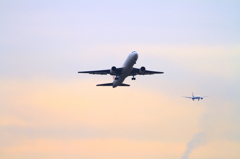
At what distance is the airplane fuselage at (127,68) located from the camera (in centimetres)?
8044

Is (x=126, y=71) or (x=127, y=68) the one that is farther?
(x=126, y=71)

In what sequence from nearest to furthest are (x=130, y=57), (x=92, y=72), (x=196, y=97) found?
(x=130, y=57), (x=92, y=72), (x=196, y=97)

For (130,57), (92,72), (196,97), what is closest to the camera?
(130,57)

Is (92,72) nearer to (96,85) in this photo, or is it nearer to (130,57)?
(96,85)

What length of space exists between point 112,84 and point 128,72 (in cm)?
678

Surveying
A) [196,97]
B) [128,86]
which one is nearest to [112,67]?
[128,86]

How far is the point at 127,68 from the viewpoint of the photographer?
273 ft

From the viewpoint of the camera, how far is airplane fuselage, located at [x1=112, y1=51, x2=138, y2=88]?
80.4 m

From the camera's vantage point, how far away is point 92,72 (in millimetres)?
88000

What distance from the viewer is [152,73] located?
301 feet

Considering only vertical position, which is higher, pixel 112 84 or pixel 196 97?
pixel 196 97

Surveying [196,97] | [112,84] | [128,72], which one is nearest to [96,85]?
[112,84]

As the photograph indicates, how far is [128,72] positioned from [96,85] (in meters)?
9.19

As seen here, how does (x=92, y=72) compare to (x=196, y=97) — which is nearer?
(x=92, y=72)
